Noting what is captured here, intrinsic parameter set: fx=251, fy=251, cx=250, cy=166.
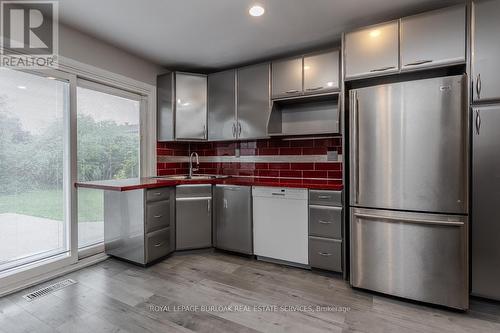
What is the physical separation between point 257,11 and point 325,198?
1836 mm

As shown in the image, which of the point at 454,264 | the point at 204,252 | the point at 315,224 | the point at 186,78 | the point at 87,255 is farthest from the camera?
the point at 186,78

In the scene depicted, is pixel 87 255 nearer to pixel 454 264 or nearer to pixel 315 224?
pixel 315 224

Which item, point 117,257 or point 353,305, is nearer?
point 353,305

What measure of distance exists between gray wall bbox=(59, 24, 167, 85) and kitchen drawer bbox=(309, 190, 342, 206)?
2573 millimetres

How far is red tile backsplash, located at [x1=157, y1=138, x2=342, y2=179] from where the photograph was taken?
3.06 meters

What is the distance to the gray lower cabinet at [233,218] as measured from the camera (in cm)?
290

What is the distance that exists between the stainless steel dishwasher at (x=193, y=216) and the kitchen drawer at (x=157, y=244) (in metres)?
0.15

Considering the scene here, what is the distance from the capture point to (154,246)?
107 inches

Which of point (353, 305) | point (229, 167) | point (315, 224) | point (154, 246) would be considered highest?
point (229, 167)

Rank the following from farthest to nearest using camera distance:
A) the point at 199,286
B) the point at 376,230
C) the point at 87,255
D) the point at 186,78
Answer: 1. the point at 186,78
2. the point at 87,255
3. the point at 199,286
4. the point at 376,230

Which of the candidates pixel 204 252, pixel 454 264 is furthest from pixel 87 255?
pixel 454 264

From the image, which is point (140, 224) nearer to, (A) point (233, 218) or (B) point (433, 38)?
(A) point (233, 218)

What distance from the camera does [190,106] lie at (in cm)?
339

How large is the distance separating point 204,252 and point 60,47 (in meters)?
2.65
